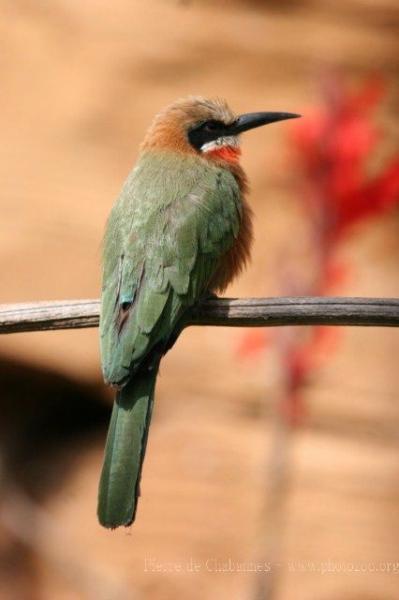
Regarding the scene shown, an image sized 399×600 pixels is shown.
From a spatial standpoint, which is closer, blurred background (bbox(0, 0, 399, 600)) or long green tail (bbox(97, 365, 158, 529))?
long green tail (bbox(97, 365, 158, 529))

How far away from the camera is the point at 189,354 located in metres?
4.88

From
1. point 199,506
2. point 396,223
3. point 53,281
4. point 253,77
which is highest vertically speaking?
point 253,77

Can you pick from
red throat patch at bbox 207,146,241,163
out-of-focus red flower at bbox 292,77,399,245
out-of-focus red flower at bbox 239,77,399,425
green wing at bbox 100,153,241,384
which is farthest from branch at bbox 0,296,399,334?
out-of-focus red flower at bbox 292,77,399,245

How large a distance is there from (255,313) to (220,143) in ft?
2.69

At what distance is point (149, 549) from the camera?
4.83m

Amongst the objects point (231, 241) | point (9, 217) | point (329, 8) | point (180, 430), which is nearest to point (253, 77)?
point (329, 8)

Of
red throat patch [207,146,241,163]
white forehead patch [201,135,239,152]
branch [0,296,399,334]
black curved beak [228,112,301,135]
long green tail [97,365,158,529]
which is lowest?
long green tail [97,365,158,529]

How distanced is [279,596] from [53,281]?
155cm

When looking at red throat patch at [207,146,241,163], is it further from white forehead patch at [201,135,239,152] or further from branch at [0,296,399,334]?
branch at [0,296,399,334]

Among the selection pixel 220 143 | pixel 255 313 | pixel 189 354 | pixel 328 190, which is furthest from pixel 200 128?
pixel 189 354

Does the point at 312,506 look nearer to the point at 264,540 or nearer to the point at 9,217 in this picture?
the point at 264,540

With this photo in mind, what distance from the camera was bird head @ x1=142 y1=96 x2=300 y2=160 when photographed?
353cm

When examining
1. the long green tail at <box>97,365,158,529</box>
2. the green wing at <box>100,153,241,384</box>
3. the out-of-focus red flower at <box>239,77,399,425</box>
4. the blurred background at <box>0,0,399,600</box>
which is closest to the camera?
the long green tail at <box>97,365,158,529</box>

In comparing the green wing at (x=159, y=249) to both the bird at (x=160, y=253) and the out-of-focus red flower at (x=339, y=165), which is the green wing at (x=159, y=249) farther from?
the out-of-focus red flower at (x=339, y=165)
